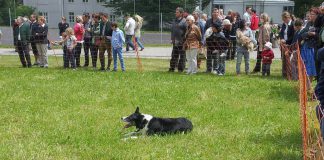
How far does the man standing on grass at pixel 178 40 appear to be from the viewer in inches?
559

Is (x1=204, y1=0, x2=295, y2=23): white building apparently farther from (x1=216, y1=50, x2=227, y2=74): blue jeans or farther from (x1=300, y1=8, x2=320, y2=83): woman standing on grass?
(x1=300, y1=8, x2=320, y2=83): woman standing on grass

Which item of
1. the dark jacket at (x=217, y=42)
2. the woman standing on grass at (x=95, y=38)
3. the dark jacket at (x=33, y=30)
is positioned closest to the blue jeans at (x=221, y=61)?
the dark jacket at (x=217, y=42)

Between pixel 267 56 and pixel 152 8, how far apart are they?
2238cm

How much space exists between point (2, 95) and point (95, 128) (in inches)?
152

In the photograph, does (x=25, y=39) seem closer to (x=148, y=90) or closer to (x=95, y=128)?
(x=148, y=90)

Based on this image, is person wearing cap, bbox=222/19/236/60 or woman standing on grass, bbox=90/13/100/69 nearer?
person wearing cap, bbox=222/19/236/60

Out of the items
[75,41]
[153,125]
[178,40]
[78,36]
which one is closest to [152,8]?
[78,36]

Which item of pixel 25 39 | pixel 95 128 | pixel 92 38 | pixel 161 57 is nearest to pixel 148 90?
pixel 95 128

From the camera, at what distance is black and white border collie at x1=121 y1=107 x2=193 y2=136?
699cm

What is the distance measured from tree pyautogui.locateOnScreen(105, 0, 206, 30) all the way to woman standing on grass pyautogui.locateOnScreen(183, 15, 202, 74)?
1651 centimetres

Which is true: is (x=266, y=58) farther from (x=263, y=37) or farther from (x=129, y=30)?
(x=129, y=30)

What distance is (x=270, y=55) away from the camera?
535 inches

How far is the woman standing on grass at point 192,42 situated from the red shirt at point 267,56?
6.20 feet

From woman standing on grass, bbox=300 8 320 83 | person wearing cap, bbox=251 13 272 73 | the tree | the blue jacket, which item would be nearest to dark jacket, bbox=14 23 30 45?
the blue jacket
